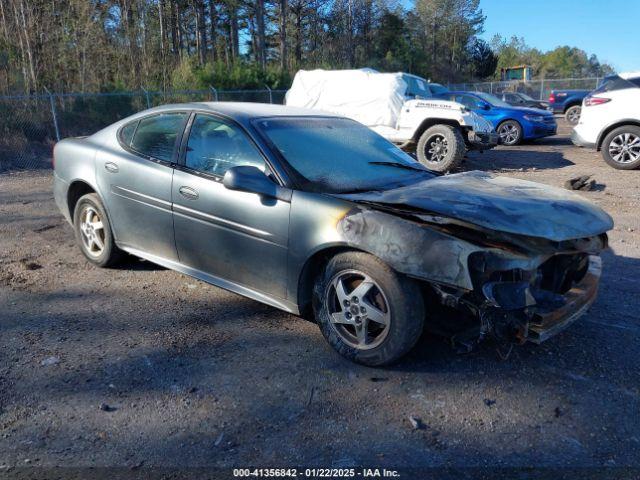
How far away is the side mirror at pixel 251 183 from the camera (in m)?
3.54

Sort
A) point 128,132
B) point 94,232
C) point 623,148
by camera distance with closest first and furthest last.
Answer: point 128,132 → point 94,232 → point 623,148

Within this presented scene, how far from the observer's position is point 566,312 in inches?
124

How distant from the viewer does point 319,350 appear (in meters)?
3.56

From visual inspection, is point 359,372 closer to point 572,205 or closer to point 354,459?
point 354,459

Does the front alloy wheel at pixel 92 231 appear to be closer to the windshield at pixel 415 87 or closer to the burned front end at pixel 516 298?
the burned front end at pixel 516 298

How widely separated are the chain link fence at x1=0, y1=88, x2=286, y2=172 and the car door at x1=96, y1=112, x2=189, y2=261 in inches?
334

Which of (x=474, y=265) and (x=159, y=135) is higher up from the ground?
(x=159, y=135)

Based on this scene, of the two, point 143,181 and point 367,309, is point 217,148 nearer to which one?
point 143,181

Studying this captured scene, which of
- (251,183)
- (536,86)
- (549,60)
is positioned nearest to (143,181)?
(251,183)

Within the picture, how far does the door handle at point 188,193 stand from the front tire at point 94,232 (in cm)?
114

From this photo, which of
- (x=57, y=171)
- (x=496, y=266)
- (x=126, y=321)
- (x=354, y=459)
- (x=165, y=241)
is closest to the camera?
(x=354, y=459)

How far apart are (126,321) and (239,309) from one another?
84 cm

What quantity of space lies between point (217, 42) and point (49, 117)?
2117cm

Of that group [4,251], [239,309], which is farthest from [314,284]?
[4,251]
